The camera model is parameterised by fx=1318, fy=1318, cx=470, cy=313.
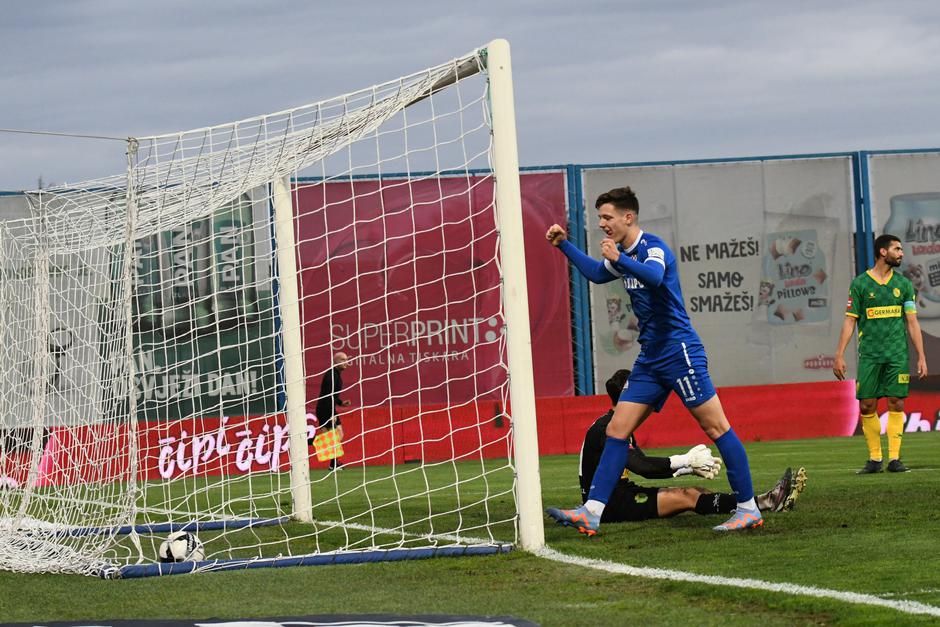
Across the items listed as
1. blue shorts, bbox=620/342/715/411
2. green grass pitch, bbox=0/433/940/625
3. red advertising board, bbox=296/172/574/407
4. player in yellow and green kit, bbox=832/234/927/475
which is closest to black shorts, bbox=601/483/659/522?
green grass pitch, bbox=0/433/940/625

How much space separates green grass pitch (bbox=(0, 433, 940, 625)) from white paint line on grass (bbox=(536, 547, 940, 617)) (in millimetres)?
86

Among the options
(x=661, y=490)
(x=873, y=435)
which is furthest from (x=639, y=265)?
(x=873, y=435)

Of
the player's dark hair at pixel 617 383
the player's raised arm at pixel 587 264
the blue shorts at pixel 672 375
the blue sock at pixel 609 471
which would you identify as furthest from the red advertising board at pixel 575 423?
the blue shorts at pixel 672 375

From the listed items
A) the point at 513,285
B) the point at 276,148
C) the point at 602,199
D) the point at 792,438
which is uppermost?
the point at 276,148

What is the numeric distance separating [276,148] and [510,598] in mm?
4543

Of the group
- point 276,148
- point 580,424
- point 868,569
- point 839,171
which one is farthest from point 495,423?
point 868,569

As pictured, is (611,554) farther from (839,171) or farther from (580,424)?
(839,171)

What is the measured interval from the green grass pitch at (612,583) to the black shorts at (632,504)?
14cm

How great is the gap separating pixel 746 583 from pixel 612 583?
24.7 inches

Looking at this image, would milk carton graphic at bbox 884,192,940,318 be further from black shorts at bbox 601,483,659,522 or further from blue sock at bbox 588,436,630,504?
blue sock at bbox 588,436,630,504

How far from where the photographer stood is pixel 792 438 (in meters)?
21.8

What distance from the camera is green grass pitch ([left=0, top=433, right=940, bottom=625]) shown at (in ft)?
17.9

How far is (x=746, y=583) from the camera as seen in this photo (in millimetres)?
5973

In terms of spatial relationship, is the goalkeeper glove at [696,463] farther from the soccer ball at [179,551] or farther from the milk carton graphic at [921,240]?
the milk carton graphic at [921,240]
